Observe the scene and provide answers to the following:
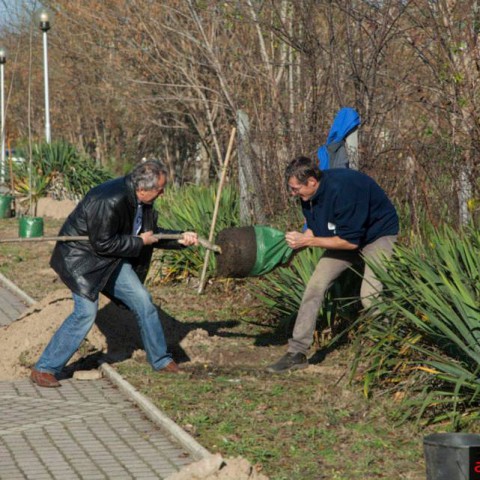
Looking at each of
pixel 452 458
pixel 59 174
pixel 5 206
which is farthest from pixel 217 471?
pixel 59 174

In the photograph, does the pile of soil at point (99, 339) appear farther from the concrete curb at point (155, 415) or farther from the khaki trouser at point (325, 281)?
the khaki trouser at point (325, 281)

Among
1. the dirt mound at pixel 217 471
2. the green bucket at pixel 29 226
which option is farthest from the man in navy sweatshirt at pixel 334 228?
the green bucket at pixel 29 226

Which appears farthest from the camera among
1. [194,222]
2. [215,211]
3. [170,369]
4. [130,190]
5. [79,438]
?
[194,222]

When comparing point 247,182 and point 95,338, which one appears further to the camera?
point 247,182

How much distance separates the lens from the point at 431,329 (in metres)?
7.37

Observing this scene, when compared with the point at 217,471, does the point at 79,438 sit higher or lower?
lower

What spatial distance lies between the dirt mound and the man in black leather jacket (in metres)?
2.79

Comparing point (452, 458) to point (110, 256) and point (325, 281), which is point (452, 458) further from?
point (110, 256)

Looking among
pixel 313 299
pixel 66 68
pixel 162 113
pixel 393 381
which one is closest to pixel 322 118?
pixel 313 299

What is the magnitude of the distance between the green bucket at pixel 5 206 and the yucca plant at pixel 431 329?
15.9 meters

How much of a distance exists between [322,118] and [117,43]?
35.7 feet

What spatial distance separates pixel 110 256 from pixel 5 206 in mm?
15205

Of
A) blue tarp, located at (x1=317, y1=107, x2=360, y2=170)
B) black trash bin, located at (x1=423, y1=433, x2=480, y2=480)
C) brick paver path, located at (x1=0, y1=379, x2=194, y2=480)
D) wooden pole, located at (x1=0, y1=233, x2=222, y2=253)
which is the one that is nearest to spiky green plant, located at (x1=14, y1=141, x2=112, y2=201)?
blue tarp, located at (x1=317, y1=107, x2=360, y2=170)

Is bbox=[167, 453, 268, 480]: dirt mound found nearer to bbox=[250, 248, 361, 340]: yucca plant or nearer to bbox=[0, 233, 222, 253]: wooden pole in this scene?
bbox=[0, 233, 222, 253]: wooden pole
